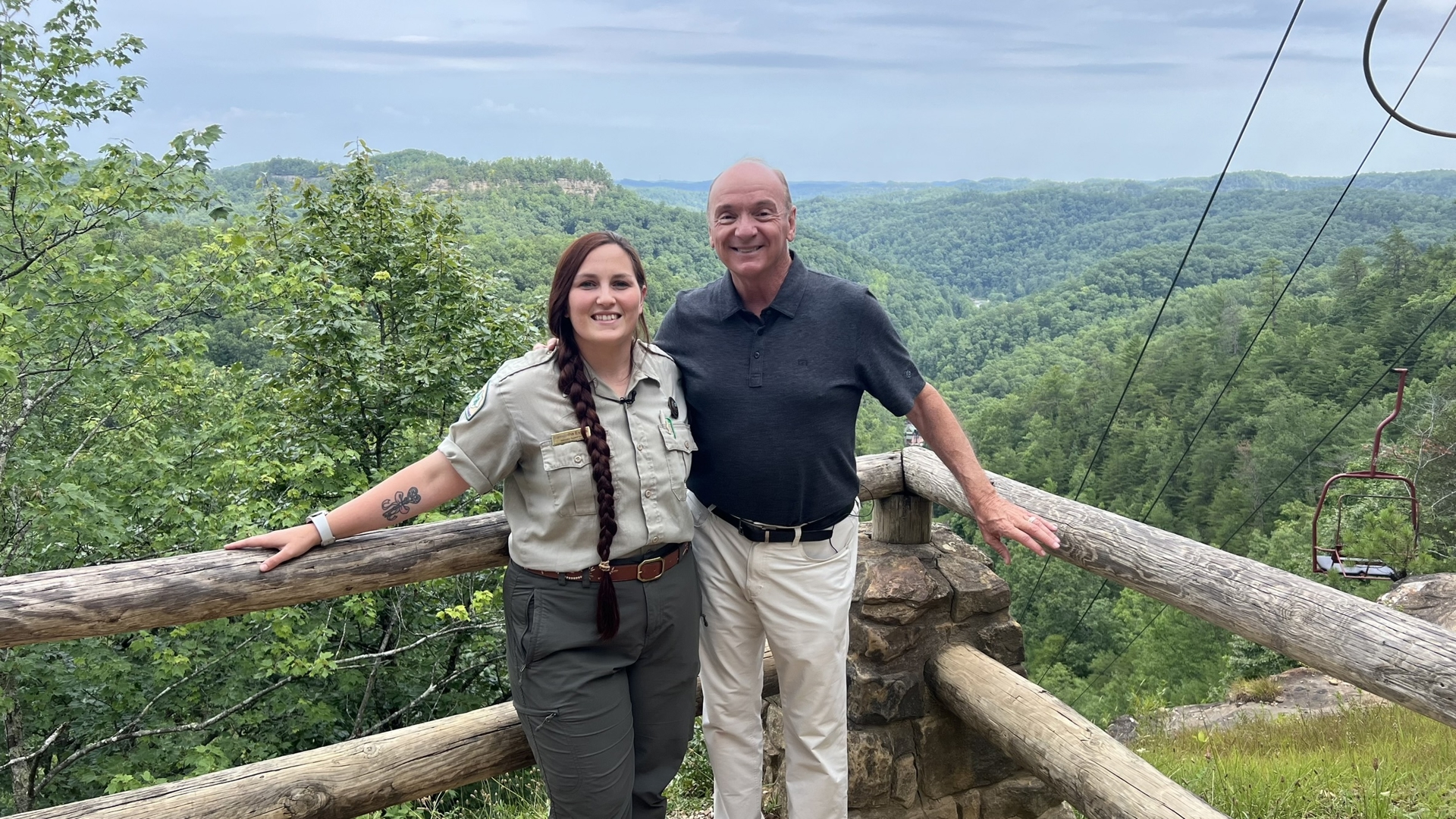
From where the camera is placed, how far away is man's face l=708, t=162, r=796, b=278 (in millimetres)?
2316

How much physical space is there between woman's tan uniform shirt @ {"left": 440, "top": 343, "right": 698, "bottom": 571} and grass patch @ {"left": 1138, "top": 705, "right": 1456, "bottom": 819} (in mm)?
2091

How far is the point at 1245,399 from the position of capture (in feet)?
161

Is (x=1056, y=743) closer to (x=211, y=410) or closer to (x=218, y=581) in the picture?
(x=218, y=581)

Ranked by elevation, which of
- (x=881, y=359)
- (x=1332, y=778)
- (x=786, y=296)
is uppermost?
(x=786, y=296)

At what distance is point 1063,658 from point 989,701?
3925 cm

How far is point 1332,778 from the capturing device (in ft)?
9.91

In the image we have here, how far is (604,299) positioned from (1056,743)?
1.65m

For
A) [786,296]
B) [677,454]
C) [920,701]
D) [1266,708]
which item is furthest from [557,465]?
[1266,708]

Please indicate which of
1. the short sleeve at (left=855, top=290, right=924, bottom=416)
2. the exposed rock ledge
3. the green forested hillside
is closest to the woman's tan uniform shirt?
the short sleeve at (left=855, top=290, right=924, bottom=416)

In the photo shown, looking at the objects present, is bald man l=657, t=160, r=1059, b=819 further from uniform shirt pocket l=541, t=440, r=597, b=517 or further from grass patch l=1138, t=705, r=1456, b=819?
grass patch l=1138, t=705, r=1456, b=819

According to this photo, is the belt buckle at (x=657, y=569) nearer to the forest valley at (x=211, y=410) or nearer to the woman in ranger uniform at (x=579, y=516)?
the woman in ranger uniform at (x=579, y=516)

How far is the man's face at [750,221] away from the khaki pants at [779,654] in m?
0.66

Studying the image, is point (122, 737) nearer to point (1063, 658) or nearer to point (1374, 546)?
point (1374, 546)

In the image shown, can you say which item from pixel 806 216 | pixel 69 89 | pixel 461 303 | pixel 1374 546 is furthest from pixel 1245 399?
pixel 806 216
